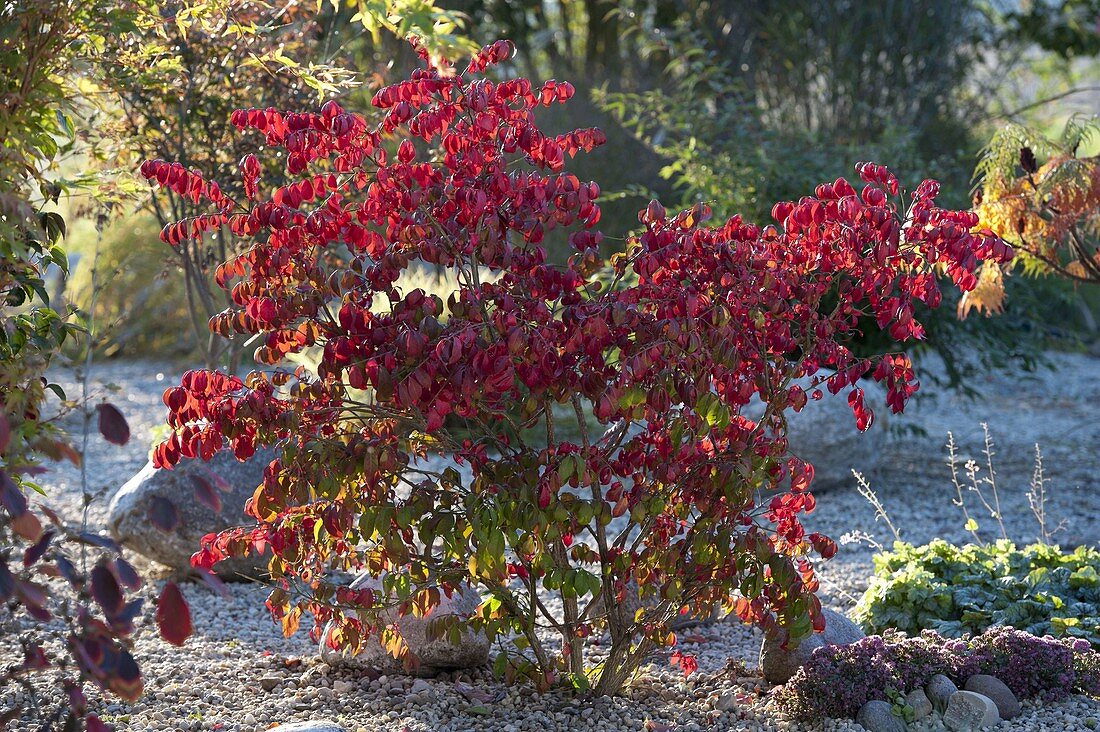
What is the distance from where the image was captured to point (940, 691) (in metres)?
2.95

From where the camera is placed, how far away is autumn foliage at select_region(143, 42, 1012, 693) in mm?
2510

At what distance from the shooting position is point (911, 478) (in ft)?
19.9

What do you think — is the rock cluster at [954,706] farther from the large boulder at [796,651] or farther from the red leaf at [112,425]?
the red leaf at [112,425]

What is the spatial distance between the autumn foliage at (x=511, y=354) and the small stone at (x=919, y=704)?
1.34 ft

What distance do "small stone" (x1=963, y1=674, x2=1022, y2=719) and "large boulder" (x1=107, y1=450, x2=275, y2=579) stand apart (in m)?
2.46

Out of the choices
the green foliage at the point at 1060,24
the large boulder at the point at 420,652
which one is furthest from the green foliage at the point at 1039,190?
the green foliage at the point at 1060,24

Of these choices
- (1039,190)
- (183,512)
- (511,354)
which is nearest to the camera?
(511,354)

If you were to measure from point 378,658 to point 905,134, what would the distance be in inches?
186

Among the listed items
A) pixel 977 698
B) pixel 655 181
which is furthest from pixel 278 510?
pixel 655 181

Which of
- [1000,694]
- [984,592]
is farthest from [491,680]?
[984,592]

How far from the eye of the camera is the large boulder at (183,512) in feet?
13.8

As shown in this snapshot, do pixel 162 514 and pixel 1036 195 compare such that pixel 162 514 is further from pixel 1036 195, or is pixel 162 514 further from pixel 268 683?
pixel 1036 195

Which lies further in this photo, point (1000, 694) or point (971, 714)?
point (1000, 694)

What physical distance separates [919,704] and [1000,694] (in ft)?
0.78
